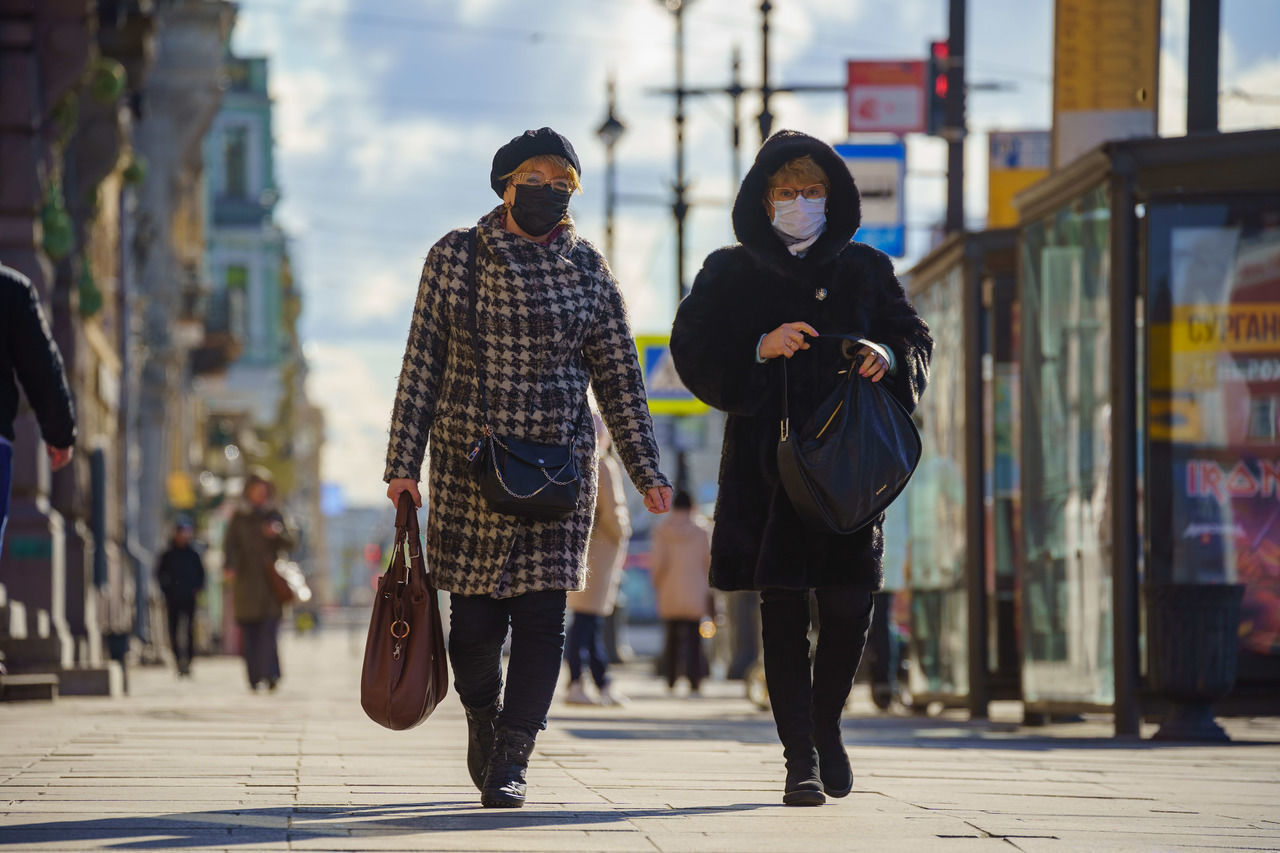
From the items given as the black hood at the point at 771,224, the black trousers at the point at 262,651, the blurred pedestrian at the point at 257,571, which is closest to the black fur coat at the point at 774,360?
the black hood at the point at 771,224

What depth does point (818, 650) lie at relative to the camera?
7.54 meters

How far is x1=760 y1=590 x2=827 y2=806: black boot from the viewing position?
23.5 ft

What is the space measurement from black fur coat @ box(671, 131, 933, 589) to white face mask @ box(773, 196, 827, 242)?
30 millimetres

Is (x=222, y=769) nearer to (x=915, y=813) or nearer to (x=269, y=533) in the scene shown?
(x=915, y=813)

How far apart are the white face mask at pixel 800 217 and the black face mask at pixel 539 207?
0.74 metres

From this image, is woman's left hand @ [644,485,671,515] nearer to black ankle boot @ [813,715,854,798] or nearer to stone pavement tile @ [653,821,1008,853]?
black ankle boot @ [813,715,854,798]

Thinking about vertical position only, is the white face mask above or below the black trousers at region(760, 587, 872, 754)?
above

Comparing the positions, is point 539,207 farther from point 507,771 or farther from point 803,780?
point 803,780

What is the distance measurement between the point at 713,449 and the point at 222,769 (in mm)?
62619

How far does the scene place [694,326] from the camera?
7.60m

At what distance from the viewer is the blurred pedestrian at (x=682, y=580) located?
21094 mm

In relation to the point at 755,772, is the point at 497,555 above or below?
Result: above

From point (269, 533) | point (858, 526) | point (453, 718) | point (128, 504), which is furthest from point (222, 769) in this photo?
point (128, 504)

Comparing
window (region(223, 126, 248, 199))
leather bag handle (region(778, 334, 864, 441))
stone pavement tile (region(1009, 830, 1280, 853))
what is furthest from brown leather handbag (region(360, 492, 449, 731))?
window (region(223, 126, 248, 199))
